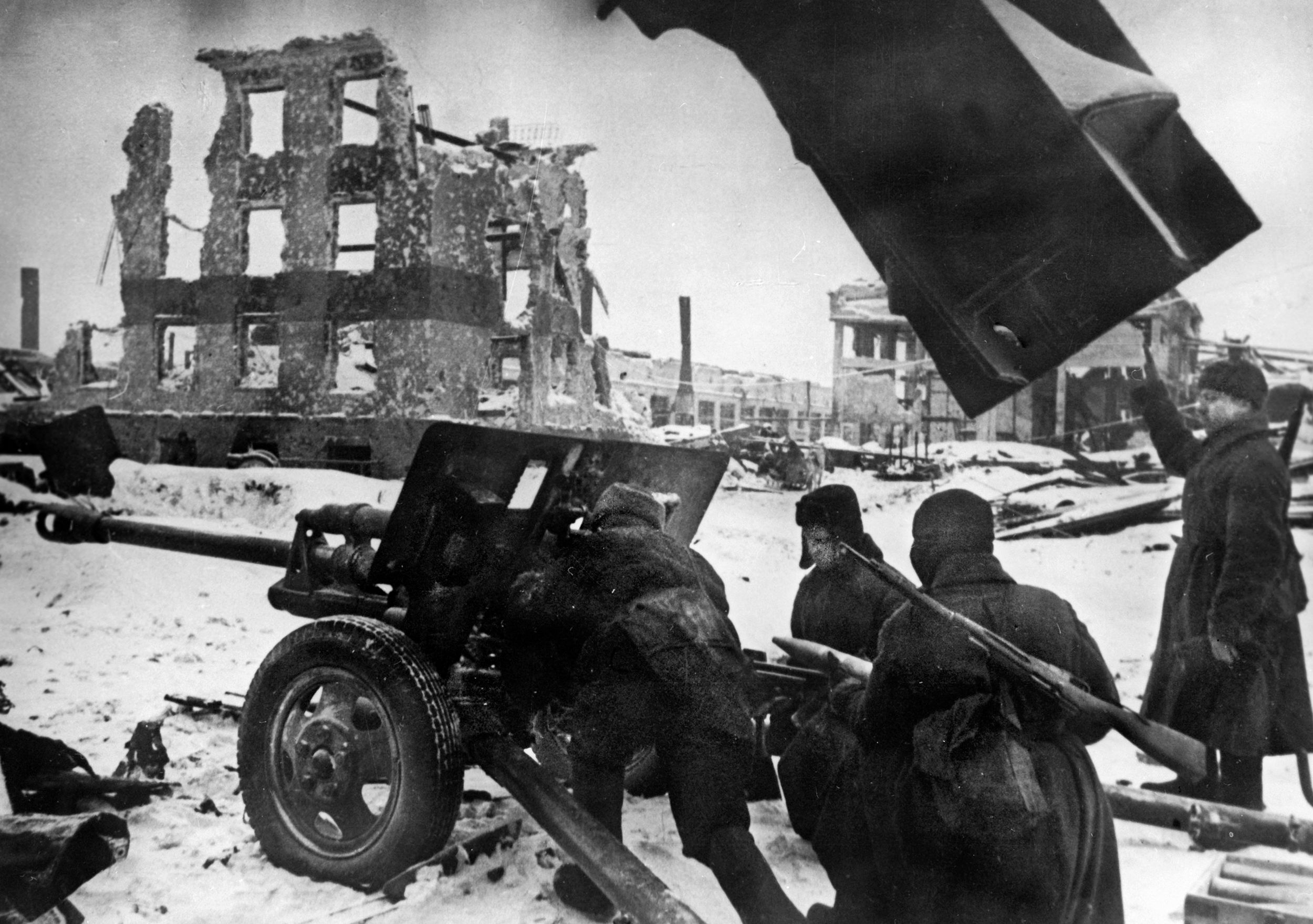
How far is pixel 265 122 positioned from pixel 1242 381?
3816 millimetres

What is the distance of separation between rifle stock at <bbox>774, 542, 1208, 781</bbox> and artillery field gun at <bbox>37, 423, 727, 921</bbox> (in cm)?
101

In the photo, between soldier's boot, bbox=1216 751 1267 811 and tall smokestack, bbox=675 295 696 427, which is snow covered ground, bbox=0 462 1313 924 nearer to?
soldier's boot, bbox=1216 751 1267 811

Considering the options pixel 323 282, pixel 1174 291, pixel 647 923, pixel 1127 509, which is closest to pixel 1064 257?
pixel 1174 291

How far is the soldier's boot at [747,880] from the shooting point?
7.54 ft

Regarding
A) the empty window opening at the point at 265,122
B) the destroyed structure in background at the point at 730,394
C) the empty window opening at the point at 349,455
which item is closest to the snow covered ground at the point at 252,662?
the empty window opening at the point at 349,455

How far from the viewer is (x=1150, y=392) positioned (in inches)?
114

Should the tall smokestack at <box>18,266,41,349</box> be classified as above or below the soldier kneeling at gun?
above

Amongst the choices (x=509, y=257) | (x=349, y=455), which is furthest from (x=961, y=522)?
(x=349, y=455)

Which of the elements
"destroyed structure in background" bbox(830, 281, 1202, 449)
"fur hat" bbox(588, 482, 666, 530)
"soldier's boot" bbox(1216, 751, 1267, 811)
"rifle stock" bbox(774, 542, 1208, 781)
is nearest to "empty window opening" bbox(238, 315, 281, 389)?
"fur hat" bbox(588, 482, 666, 530)

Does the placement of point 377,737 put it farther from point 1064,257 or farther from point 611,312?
point 1064,257

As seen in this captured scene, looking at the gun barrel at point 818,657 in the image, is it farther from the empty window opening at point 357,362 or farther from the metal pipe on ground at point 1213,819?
Answer: the empty window opening at point 357,362

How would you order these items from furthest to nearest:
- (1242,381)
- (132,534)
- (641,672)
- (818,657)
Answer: (132,534), (818,657), (641,672), (1242,381)

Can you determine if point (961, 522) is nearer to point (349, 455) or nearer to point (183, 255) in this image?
point (349, 455)

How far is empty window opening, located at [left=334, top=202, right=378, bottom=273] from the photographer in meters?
3.75
